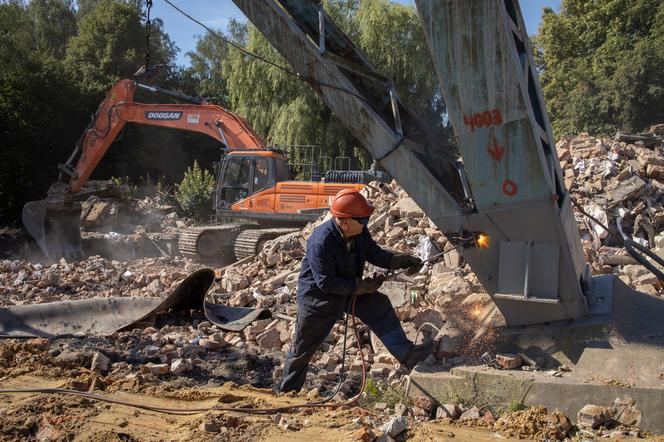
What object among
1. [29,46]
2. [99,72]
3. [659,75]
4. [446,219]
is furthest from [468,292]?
[29,46]

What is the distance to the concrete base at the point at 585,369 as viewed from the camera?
4.08 metres

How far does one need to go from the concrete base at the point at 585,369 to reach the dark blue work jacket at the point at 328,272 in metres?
0.81

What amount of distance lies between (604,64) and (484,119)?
76.9 ft

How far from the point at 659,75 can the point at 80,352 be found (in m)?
23.8

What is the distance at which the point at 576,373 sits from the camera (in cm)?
436

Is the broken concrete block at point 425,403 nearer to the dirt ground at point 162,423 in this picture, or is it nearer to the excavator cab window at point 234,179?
the dirt ground at point 162,423

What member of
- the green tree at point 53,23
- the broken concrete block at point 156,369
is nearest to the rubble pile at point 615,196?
the broken concrete block at point 156,369

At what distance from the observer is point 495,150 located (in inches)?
172

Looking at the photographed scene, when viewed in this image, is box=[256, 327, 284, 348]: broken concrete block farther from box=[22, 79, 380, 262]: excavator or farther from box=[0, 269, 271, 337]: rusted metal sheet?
box=[22, 79, 380, 262]: excavator

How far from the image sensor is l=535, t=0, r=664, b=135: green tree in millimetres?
23766

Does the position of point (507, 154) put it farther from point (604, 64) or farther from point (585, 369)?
point (604, 64)

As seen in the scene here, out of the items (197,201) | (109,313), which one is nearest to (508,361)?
(109,313)

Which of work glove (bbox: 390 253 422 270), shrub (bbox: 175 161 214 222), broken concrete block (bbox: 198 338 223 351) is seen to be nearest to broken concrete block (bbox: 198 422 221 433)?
Answer: work glove (bbox: 390 253 422 270)

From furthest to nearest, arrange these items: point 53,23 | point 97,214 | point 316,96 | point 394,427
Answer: point 53,23, point 316,96, point 97,214, point 394,427
